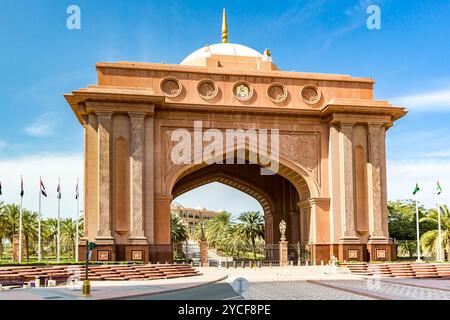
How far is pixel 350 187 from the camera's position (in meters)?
35.3

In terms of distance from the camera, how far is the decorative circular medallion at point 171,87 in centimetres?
3522

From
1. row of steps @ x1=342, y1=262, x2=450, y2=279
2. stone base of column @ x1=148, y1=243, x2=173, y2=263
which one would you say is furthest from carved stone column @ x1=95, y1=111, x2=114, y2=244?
row of steps @ x1=342, y1=262, x2=450, y2=279

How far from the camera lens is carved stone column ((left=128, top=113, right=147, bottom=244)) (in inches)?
A: 1287

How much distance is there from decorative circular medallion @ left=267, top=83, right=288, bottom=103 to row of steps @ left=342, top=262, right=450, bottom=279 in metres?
11.7

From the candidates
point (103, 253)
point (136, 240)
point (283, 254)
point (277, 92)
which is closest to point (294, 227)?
point (283, 254)

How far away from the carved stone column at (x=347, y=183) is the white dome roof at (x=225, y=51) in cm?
922

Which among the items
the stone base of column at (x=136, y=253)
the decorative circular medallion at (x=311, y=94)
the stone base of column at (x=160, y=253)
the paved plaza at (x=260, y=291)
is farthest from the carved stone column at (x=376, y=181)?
the stone base of column at (x=136, y=253)

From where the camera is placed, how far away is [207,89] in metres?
35.9

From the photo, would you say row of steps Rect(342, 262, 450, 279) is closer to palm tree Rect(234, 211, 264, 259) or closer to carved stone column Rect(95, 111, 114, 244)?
carved stone column Rect(95, 111, 114, 244)

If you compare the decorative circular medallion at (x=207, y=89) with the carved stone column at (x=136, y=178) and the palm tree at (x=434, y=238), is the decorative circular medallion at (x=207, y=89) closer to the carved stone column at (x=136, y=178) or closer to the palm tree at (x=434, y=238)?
the carved stone column at (x=136, y=178)

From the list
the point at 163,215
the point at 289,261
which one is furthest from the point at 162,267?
the point at 289,261

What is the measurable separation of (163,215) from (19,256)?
1073 centimetres

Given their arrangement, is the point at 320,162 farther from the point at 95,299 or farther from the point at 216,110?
the point at 95,299
